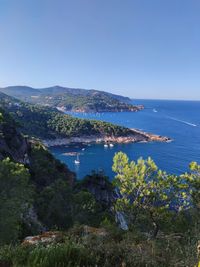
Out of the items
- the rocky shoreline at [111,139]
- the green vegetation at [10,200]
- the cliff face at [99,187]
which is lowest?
the rocky shoreline at [111,139]

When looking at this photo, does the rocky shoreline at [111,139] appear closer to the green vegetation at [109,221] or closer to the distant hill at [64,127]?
the distant hill at [64,127]

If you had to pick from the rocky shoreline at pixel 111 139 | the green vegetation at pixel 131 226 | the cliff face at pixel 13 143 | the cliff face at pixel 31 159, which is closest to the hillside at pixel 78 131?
the rocky shoreline at pixel 111 139

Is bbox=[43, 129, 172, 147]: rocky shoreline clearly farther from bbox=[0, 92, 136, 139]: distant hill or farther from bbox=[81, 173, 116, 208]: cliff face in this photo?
bbox=[81, 173, 116, 208]: cliff face

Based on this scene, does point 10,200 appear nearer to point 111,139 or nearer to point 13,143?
point 13,143

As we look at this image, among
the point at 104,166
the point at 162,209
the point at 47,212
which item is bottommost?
the point at 104,166

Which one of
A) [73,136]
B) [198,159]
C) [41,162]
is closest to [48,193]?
[41,162]

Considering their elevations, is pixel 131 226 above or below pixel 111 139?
above

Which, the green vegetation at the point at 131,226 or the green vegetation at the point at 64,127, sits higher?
the green vegetation at the point at 131,226

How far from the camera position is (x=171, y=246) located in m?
9.40

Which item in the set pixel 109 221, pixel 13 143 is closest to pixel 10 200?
pixel 109 221

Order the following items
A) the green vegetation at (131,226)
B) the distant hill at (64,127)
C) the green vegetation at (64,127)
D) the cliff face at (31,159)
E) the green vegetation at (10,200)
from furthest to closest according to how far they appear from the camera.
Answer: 1. the green vegetation at (64,127)
2. the distant hill at (64,127)
3. the cliff face at (31,159)
4. the green vegetation at (10,200)
5. the green vegetation at (131,226)

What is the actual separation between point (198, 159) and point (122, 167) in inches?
3523

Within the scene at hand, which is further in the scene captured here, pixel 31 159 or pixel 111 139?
pixel 111 139

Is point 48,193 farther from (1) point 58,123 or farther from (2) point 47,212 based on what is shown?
(1) point 58,123
